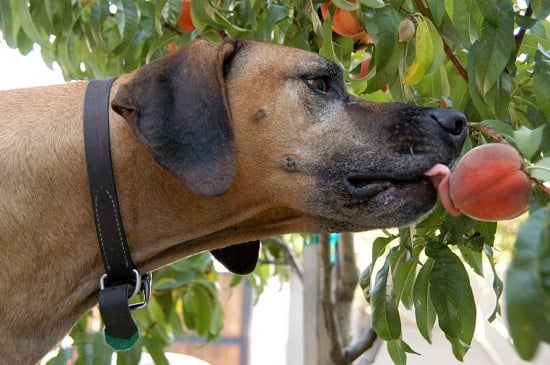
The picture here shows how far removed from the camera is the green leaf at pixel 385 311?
7.50 ft

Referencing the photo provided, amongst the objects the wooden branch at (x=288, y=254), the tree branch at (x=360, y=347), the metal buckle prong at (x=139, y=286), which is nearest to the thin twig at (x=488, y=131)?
the metal buckle prong at (x=139, y=286)

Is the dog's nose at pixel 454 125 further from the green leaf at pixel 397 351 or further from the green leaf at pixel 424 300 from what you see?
the green leaf at pixel 397 351

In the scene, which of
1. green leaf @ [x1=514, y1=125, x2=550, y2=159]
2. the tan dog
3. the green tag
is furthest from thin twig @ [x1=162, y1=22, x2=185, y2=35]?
green leaf @ [x1=514, y1=125, x2=550, y2=159]

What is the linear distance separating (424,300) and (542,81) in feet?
2.00

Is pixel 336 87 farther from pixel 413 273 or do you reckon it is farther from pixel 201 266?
pixel 201 266

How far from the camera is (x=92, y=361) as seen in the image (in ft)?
9.59

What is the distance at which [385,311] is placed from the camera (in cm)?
229

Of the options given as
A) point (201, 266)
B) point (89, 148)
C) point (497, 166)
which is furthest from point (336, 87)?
point (201, 266)

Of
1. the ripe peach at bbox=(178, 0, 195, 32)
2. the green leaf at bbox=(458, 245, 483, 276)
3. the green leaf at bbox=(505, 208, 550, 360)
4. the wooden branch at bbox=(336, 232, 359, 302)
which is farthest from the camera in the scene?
the wooden branch at bbox=(336, 232, 359, 302)

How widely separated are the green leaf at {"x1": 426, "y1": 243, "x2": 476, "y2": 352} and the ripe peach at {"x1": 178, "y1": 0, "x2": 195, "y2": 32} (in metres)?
1.28

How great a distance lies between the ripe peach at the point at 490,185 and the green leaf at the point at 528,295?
0.61 m

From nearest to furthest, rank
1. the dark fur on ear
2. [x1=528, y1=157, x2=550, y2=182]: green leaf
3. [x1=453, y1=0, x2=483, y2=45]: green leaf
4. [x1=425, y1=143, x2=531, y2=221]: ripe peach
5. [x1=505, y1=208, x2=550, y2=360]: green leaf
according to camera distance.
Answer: [x1=505, y1=208, x2=550, y2=360]: green leaf
[x1=528, y1=157, x2=550, y2=182]: green leaf
[x1=425, y1=143, x2=531, y2=221]: ripe peach
[x1=453, y1=0, x2=483, y2=45]: green leaf
the dark fur on ear

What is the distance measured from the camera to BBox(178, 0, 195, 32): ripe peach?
9.88 feet

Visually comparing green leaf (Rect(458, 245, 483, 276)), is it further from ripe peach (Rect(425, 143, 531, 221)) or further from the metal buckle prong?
the metal buckle prong
